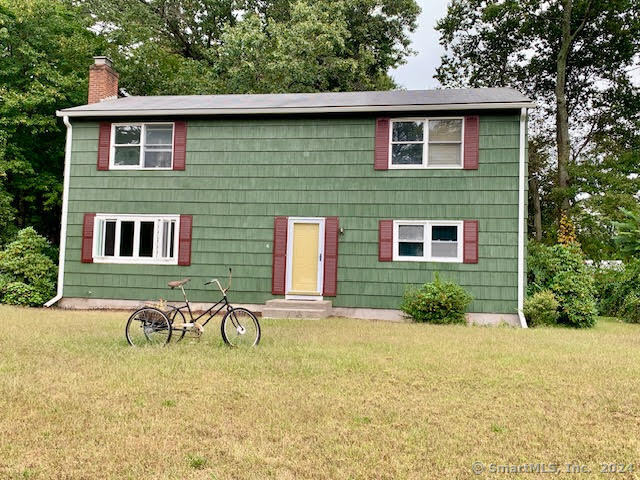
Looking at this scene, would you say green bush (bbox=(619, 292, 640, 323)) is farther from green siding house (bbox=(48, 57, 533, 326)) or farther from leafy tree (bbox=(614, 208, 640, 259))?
green siding house (bbox=(48, 57, 533, 326))

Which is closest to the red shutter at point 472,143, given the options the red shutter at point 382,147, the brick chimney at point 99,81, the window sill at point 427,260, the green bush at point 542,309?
the red shutter at point 382,147

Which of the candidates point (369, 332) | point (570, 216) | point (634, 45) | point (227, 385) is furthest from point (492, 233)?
point (634, 45)

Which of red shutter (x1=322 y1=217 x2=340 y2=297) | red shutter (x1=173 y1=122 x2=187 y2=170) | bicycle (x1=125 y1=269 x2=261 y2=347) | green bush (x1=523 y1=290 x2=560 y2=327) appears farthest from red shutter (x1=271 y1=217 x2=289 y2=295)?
green bush (x1=523 y1=290 x2=560 y2=327)

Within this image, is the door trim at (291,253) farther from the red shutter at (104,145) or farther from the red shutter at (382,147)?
the red shutter at (104,145)

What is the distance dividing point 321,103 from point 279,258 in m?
4.02

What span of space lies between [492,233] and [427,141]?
2.65 metres

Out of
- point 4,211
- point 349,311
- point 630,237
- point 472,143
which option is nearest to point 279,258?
point 349,311

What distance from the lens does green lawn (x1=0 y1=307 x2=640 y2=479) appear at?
140 inches

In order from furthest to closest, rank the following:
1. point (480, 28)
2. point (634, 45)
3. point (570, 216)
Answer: point (480, 28), point (634, 45), point (570, 216)

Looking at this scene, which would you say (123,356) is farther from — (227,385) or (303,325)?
(303,325)

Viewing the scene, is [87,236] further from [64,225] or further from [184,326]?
[184,326]

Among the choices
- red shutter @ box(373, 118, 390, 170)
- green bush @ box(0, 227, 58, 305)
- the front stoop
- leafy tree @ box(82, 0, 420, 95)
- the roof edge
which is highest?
leafy tree @ box(82, 0, 420, 95)

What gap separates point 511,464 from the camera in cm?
356

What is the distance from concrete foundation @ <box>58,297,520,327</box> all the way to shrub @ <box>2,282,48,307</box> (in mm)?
569
